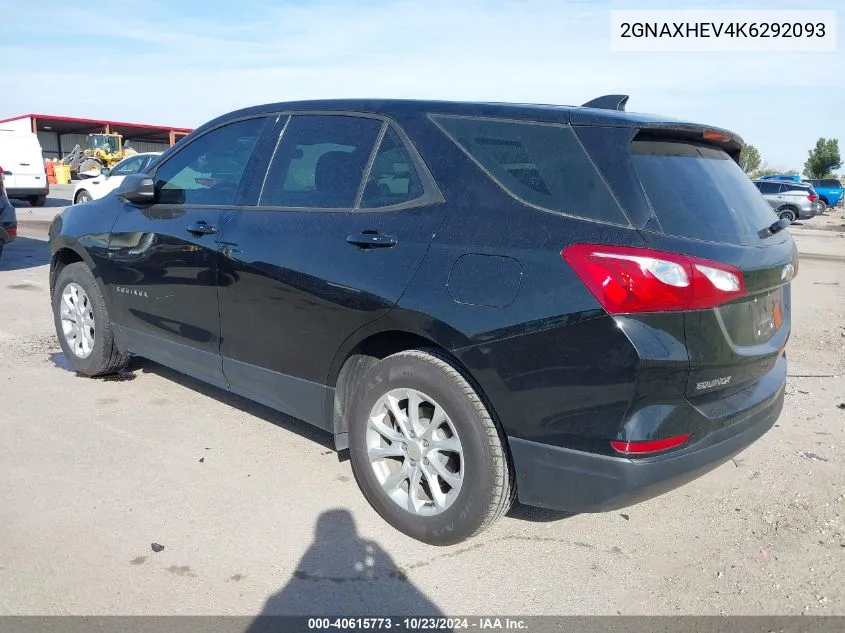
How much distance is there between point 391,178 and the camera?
3314 millimetres

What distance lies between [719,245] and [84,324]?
14.0 ft

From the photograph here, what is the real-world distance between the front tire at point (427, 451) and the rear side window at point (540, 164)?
79cm

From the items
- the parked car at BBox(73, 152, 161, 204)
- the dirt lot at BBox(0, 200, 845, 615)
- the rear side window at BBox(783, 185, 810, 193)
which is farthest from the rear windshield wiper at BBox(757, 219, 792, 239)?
the rear side window at BBox(783, 185, 810, 193)

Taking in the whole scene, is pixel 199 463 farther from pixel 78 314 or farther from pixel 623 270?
pixel 623 270

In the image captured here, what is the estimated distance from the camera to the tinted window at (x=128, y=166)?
17078 millimetres

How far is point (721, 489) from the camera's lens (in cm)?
375

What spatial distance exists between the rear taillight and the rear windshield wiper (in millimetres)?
588

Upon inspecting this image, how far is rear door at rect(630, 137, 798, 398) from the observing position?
104 inches

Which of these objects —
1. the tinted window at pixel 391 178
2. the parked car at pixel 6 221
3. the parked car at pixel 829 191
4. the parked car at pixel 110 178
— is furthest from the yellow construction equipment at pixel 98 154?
the parked car at pixel 829 191

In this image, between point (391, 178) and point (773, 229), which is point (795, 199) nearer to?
point (773, 229)

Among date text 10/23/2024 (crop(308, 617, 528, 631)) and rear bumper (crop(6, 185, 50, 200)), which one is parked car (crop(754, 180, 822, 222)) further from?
date text 10/23/2024 (crop(308, 617, 528, 631))

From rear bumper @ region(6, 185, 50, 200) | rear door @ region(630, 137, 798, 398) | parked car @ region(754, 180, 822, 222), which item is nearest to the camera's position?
rear door @ region(630, 137, 798, 398)

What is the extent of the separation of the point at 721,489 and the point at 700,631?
127 cm

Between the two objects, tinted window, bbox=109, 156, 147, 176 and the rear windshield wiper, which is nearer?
the rear windshield wiper
